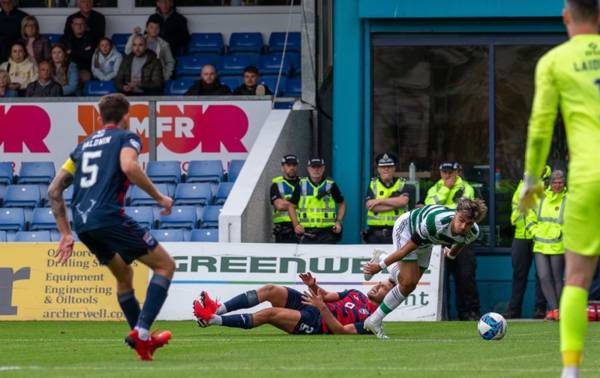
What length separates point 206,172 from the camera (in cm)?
2278

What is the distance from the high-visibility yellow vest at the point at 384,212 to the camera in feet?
68.0

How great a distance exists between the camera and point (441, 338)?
14.8 m

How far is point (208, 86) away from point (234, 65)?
2.39 m

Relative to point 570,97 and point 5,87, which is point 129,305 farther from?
point 5,87

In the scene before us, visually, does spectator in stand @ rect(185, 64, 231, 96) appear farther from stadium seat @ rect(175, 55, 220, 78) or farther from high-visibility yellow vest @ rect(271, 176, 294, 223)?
high-visibility yellow vest @ rect(271, 176, 294, 223)

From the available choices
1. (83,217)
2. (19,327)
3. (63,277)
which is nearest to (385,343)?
(83,217)

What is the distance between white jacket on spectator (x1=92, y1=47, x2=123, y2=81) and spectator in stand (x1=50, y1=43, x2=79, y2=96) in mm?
392

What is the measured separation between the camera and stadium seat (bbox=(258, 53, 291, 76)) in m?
25.4

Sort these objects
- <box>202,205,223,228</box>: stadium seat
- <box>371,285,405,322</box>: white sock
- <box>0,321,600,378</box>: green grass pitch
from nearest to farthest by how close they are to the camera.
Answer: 1. <box>0,321,600,378</box>: green grass pitch
2. <box>371,285,405,322</box>: white sock
3. <box>202,205,223,228</box>: stadium seat

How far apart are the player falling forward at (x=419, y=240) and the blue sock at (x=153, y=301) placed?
3.45 metres

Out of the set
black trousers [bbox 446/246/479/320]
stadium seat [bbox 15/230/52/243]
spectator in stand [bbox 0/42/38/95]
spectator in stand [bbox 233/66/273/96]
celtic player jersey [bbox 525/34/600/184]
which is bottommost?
black trousers [bbox 446/246/479/320]

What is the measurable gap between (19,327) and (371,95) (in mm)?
7125

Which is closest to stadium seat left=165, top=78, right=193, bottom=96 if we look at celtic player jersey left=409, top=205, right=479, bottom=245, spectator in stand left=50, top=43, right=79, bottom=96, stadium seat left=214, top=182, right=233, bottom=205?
spectator in stand left=50, top=43, right=79, bottom=96

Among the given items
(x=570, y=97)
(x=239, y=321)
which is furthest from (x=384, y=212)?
(x=570, y=97)
